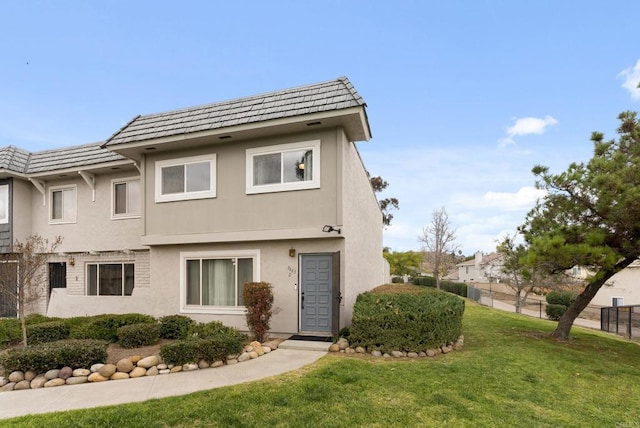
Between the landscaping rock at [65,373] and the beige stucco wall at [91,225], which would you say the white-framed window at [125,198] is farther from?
the landscaping rock at [65,373]

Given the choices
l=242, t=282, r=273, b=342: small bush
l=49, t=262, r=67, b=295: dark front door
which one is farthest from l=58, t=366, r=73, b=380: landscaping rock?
l=49, t=262, r=67, b=295: dark front door

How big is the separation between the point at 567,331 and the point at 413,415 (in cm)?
831

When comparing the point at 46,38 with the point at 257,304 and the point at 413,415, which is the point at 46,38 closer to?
the point at 257,304

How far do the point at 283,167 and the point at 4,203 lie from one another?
41.5 feet

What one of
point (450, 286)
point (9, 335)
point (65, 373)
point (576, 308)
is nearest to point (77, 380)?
point (65, 373)

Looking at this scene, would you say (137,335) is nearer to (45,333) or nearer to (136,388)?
(45,333)

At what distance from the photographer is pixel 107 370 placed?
6.48 meters

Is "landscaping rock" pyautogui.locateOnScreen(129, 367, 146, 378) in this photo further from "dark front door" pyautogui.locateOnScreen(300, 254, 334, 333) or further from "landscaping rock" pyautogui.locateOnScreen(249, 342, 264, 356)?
"dark front door" pyautogui.locateOnScreen(300, 254, 334, 333)

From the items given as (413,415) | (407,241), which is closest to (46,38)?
(413,415)

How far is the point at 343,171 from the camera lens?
9.21 m

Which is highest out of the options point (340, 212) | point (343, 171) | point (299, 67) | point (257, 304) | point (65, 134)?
point (299, 67)

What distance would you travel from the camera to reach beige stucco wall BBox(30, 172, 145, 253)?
13250 mm

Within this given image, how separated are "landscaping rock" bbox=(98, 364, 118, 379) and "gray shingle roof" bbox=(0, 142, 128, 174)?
8.58 m

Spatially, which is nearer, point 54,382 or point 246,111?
point 54,382
